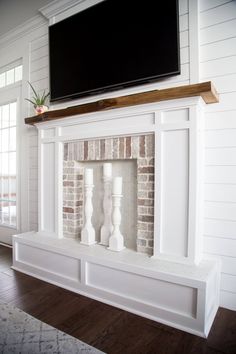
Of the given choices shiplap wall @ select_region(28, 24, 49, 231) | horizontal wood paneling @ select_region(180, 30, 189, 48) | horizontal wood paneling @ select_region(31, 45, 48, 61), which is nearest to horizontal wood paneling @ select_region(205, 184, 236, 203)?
horizontal wood paneling @ select_region(180, 30, 189, 48)

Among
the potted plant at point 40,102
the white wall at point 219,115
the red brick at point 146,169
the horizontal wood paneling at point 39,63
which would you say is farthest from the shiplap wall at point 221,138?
the horizontal wood paneling at point 39,63

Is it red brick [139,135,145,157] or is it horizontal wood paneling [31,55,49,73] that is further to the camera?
horizontal wood paneling [31,55,49,73]

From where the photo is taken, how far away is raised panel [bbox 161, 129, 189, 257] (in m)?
1.75

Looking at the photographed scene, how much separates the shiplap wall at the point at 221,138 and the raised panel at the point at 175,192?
0.74 ft

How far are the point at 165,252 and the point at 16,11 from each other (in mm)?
3364

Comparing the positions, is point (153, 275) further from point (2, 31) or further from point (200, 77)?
point (2, 31)

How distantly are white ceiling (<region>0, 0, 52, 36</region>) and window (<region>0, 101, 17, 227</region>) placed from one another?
0.99 m

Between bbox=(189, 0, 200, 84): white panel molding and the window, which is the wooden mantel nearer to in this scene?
bbox=(189, 0, 200, 84): white panel molding

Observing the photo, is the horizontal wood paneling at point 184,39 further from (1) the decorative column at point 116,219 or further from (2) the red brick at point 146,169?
(1) the decorative column at point 116,219

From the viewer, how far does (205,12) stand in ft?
6.03

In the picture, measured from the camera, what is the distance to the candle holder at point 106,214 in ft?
7.23

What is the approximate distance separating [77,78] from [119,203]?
4.33 feet

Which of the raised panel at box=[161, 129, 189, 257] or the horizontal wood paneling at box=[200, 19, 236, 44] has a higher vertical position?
the horizontal wood paneling at box=[200, 19, 236, 44]

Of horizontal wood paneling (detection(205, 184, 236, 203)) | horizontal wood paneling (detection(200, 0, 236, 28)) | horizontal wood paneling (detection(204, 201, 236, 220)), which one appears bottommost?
horizontal wood paneling (detection(204, 201, 236, 220))
